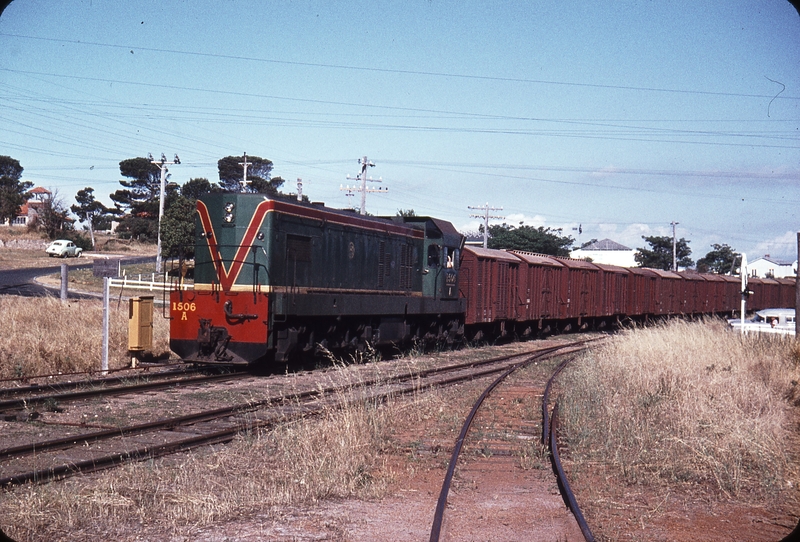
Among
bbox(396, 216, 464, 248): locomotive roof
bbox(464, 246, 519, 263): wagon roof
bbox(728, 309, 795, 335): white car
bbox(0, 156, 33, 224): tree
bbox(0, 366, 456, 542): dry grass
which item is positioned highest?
bbox(0, 156, 33, 224): tree

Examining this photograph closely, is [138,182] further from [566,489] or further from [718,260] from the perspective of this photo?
[566,489]

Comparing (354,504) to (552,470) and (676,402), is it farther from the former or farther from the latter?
(676,402)

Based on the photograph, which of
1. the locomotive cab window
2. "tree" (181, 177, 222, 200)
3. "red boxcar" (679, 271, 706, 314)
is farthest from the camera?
"tree" (181, 177, 222, 200)

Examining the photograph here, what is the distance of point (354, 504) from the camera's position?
6.42m

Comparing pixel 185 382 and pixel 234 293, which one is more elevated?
pixel 234 293

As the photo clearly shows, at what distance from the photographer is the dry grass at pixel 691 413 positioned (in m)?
7.61

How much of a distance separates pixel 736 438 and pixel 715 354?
800 centimetres

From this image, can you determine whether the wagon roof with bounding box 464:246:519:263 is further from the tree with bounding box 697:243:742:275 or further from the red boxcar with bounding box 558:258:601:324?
the tree with bounding box 697:243:742:275

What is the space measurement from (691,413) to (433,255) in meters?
11.6

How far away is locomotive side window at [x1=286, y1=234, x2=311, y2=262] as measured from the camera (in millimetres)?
14977

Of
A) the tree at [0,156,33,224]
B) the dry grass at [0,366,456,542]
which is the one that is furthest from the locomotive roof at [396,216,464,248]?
the tree at [0,156,33,224]

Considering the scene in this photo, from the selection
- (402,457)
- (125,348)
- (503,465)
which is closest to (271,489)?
(402,457)

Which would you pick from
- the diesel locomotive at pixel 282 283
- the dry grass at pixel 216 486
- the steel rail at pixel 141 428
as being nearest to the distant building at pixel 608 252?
the diesel locomotive at pixel 282 283

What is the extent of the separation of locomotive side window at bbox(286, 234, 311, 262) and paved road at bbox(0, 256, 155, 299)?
16.1 metres
